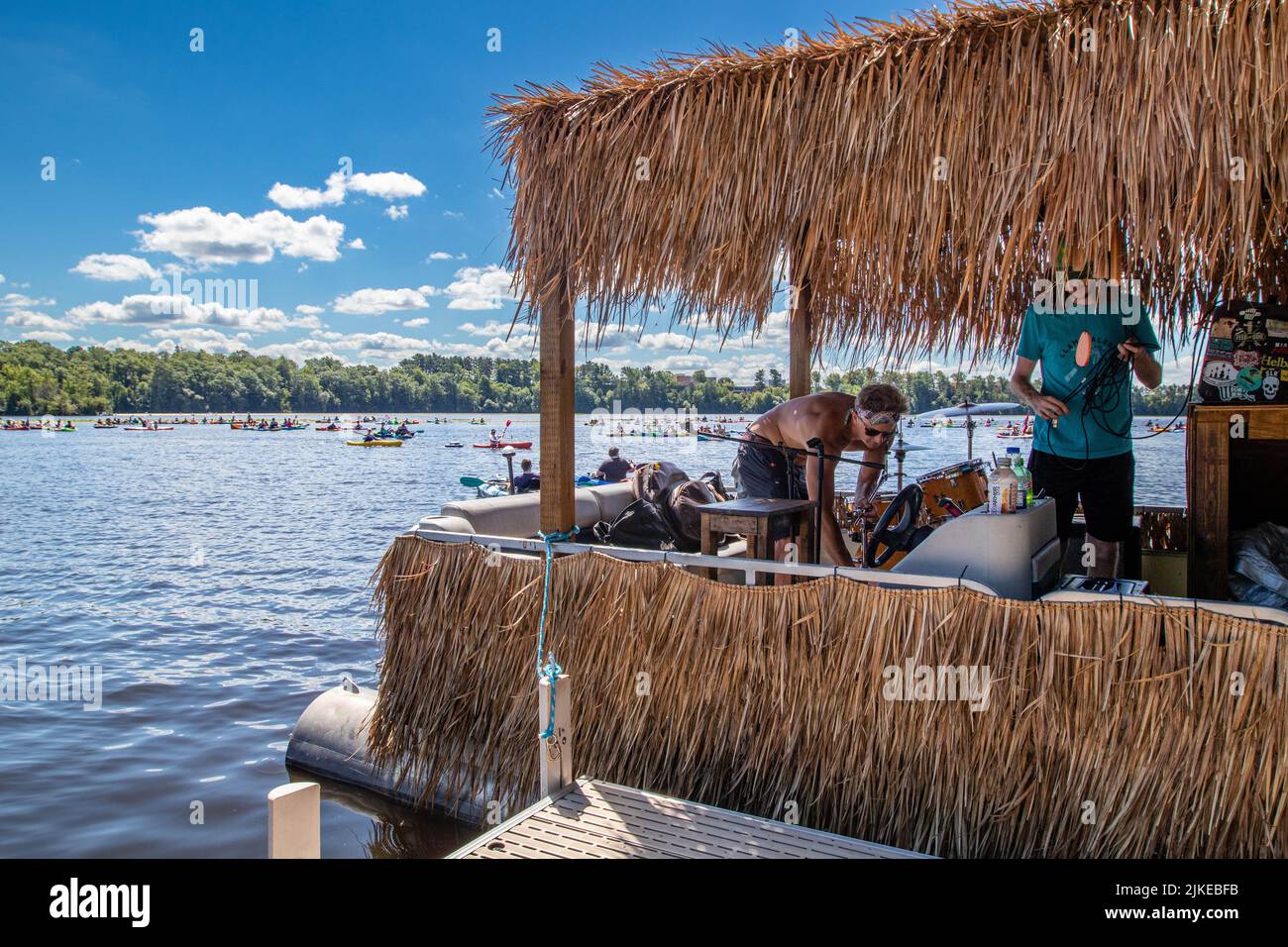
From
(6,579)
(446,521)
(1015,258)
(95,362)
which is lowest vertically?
(6,579)

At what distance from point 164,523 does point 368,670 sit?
22.2 metres

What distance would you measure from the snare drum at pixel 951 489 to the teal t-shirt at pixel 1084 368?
490 mm

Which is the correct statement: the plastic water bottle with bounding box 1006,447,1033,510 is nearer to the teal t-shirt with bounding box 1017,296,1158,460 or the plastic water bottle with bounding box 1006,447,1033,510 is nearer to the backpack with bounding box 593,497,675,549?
the teal t-shirt with bounding box 1017,296,1158,460

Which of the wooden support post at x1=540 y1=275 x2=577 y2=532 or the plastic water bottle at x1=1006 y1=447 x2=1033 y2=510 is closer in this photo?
the plastic water bottle at x1=1006 y1=447 x2=1033 y2=510

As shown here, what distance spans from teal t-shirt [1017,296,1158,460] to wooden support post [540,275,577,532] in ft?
7.36

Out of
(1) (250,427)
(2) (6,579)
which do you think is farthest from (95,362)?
(2) (6,579)

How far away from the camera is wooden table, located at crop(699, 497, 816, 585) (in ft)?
11.2

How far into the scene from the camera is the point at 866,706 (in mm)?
2922

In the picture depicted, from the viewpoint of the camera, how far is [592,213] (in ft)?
11.7

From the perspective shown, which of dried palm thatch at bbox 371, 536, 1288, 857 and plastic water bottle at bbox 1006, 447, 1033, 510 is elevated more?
plastic water bottle at bbox 1006, 447, 1033, 510

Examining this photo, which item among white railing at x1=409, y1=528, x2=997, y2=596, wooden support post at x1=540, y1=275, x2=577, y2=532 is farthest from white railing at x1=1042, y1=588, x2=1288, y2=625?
wooden support post at x1=540, y1=275, x2=577, y2=532

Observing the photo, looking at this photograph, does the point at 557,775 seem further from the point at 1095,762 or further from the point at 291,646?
the point at 291,646

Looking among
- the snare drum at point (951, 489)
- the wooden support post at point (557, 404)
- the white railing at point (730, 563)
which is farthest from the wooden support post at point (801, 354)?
the white railing at point (730, 563)
